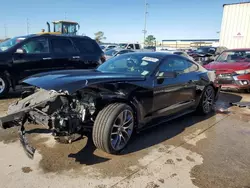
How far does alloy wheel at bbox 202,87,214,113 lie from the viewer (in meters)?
5.31

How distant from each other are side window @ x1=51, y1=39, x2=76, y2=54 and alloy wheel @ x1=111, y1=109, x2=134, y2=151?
4.44m

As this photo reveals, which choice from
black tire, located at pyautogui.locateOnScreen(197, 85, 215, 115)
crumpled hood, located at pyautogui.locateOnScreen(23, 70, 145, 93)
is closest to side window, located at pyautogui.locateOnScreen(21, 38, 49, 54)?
crumpled hood, located at pyautogui.locateOnScreen(23, 70, 145, 93)

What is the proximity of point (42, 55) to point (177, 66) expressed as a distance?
13.3 ft

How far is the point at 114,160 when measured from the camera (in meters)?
3.17

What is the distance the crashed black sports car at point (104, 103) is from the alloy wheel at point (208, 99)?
1.30 meters

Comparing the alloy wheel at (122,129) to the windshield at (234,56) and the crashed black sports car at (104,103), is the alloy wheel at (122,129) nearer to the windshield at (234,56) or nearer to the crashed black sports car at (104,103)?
the crashed black sports car at (104,103)

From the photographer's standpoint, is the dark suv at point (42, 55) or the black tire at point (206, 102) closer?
the black tire at point (206, 102)

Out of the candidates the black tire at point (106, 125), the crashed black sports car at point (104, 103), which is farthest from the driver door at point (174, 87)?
the black tire at point (106, 125)

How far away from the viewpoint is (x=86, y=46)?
25.2 ft

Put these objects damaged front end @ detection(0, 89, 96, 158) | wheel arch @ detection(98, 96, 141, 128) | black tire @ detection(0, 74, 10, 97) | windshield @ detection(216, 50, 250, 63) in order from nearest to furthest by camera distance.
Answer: damaged front end @ detection(0, 89, 96, 158)
wheel arch @ detection(98, 96, 141, 128)
black tire @ detection(0, 74, 10, 97)
windshield @ detection(216, 50, 250, 63)

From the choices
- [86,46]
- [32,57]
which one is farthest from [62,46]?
[32,57]

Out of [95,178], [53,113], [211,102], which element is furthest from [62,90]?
[211,102]

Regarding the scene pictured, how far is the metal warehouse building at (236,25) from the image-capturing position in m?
14.1

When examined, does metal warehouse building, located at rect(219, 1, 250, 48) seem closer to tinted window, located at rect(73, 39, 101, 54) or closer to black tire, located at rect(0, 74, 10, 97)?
tinted window, located at rect(73, 39, 101, 54)
